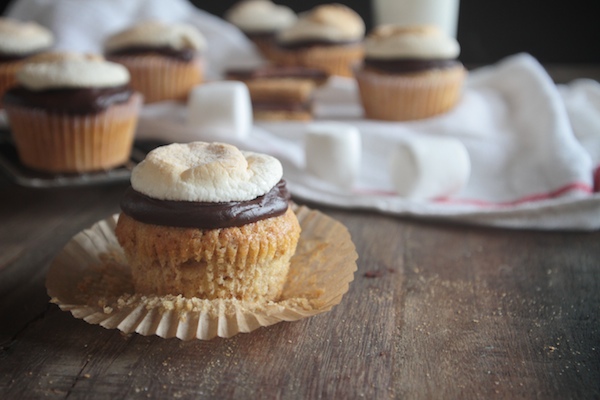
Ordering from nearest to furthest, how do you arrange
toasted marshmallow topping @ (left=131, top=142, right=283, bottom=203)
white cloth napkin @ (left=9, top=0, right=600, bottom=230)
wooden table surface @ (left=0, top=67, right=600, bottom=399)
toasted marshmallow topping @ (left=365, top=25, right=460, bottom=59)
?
1. wooden table surface @ (left=0, top=67, right=600, bottom=399)
2. toasted marshmallow topping @ (left=131, top=142, right=283, bottom=203)
3. white cloth napkin @ (left=9, top=0, right=600, bottom=230)
4. toasted marshmallow topping @ (left=365, top=25, right=460, bottom=59)

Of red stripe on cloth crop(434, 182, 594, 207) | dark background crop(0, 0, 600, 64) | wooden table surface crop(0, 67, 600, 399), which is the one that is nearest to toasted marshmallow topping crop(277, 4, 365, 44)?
dark background crop(0, 0, 600, 64)

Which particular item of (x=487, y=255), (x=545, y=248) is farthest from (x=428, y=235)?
(x=545, y=248)

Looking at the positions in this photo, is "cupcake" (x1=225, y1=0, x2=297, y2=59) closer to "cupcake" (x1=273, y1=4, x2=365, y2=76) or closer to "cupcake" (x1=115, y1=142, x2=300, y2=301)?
"cupcake" (x1=273, y1=4, x2=365, y2=76)

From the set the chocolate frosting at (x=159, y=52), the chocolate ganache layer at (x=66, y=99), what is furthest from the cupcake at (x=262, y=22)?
the chocolate ganache layer at (x=66, y=99)

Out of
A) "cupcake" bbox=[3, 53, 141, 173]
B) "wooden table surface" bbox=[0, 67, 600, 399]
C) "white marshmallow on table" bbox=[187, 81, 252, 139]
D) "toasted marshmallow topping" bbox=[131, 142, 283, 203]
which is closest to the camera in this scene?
"wooden table surface" bbox=[0, 67, 600, 399]

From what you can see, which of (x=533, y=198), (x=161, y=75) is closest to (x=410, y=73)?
(x=533, y=198)

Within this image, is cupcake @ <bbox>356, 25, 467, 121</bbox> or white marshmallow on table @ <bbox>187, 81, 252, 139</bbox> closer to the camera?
white marshmallow on table @ <bbox>187, 81, 252, 139</bbox>

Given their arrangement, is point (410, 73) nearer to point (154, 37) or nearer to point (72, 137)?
point (154, 37)
